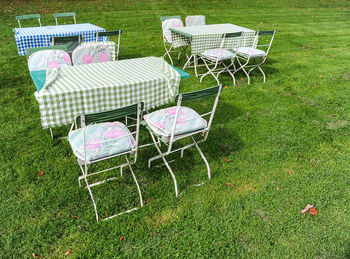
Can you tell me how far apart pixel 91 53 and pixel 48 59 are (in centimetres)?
71

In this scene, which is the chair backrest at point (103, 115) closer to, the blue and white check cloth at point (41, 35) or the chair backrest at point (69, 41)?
the chair backrest at point (69, 41)

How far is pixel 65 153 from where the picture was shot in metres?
3.91

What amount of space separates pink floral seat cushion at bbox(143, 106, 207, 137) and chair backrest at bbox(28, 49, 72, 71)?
6.83 feet

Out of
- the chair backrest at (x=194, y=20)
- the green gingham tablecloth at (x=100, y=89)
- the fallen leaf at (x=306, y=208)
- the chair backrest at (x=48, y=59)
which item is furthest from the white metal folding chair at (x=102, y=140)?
the chair backrest at (x=194, y=20)

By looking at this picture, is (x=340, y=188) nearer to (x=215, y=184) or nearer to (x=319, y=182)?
(x=319, y=182)

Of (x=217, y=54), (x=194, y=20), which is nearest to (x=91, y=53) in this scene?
(x=217, y=54)

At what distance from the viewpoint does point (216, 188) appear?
3.48 meters

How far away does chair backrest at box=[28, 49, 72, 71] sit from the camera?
431cm

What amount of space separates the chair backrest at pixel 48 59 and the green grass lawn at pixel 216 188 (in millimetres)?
959

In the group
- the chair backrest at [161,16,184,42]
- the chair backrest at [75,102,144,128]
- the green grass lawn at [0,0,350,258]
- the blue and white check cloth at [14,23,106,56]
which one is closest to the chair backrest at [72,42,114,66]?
the green grass lawn at [0,0,350,258]

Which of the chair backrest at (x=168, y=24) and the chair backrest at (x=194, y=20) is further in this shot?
the chair backrest at (x=194, y=20)

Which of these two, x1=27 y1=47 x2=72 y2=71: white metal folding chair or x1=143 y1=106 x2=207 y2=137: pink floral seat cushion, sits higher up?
x1=27 y1=47 x2=72 y2=71: white metal folding chair

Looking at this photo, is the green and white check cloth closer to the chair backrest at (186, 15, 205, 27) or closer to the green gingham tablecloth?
the chair backrest at (186, 15, 205, 27)

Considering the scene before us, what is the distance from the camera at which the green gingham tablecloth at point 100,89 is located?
3.06m
